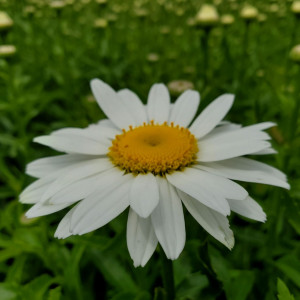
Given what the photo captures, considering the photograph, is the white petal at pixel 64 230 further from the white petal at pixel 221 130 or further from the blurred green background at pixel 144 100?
the white petal at pixel 221 130

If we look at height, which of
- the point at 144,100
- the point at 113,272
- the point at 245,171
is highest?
the point at 245,171

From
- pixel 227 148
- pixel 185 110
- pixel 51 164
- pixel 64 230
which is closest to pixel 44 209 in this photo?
pixel 64 230

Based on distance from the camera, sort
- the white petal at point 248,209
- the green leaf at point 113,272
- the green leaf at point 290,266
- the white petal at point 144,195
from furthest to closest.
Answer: the green leaf at point 113,272 → the green leaf at point 290,266 → the white petal at point 248,209 → the white petal at point 144,195

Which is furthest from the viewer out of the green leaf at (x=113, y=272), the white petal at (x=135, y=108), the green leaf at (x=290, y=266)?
the white petal at (x=135, y=108)

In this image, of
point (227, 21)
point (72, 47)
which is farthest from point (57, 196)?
point (72, 47)

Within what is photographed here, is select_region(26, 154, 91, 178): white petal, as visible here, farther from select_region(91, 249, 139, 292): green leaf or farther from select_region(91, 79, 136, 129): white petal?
select_region(91, 249, 139, 292): green leaf

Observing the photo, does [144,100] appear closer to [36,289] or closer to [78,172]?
[78,172]

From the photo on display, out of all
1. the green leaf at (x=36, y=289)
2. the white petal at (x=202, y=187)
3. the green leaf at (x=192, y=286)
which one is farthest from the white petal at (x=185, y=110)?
the green leaf at (x=36, y=289)

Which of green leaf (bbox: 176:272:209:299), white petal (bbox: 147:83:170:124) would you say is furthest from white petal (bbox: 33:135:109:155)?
green leaf (bbox: 176:272:209:299)
